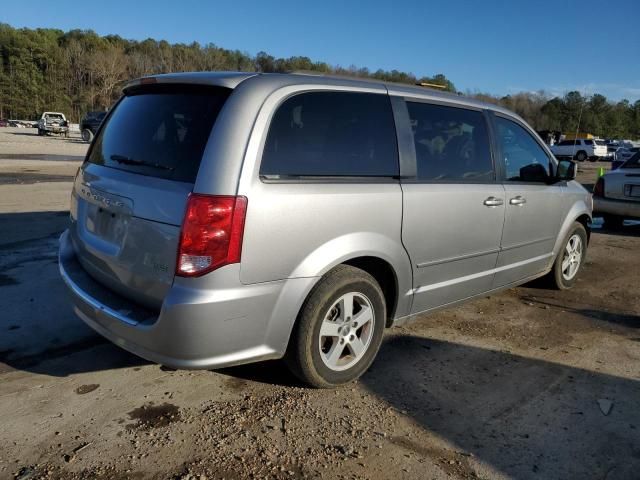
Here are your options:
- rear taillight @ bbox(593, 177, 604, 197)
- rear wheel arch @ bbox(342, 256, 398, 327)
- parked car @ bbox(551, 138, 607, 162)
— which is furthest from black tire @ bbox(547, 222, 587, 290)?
parked car @ bbox(551, 138, 607, 162)

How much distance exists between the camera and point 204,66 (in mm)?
93812

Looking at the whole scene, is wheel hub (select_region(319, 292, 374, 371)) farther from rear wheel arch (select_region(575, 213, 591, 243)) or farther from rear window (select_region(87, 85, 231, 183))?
rear wheel arch (select_region(575, 213, 591, 243))

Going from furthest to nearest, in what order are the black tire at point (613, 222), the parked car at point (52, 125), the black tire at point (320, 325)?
the parked car at point (52, 125), the black tire at point (613, 222), the black tire at point (320, 325)

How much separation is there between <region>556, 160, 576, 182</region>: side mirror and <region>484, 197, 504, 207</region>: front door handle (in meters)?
1.13

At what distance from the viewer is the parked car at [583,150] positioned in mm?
45969

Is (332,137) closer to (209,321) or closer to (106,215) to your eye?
(209,321)

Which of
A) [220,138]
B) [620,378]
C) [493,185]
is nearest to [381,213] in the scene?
[220,138]

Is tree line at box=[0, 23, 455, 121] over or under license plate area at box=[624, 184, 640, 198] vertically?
over

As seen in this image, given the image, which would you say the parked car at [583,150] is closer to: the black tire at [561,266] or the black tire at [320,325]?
the black tire at [561,266]

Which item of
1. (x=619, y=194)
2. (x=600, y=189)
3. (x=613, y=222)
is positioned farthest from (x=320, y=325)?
(x=613, y=222)

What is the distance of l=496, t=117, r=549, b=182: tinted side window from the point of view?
4461mm

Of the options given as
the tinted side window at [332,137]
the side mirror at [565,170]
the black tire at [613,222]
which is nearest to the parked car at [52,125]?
the black tire at [613,222]

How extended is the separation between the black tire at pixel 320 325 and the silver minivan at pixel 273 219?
11mm

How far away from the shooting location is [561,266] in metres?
5.41
